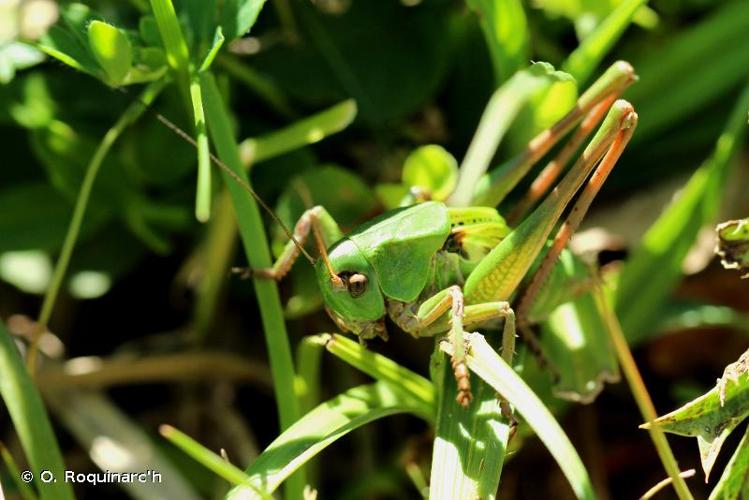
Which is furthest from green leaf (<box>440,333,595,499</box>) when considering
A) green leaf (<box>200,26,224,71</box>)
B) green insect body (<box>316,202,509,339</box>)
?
Answer: green leaf (<box>200,26,224,71</box>)

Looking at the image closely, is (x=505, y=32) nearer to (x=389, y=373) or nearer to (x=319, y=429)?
(x=389, y=373)

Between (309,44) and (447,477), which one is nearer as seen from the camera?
(447,477)

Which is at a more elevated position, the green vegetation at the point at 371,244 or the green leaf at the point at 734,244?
the green vegetation at the point at 371,244

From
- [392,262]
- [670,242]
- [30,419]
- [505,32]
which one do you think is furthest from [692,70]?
[30,419]

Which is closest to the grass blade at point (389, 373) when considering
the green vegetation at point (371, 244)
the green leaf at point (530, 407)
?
the green vegetation at point (371, 244)

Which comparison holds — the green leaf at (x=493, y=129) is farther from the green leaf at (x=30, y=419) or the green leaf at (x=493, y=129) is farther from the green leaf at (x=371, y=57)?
the green leaf at (x=30, y=419)

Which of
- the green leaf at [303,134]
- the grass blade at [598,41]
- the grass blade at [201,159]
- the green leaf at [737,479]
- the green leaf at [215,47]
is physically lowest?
the green leaf at [737,479]

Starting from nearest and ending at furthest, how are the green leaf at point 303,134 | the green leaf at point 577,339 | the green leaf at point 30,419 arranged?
the green leaf at point 30,419 < the green leaf at point 577,339 < the green leaf at point 303,134

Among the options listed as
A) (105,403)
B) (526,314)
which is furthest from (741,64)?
(105,403)

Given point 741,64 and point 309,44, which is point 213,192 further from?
point 741,64
